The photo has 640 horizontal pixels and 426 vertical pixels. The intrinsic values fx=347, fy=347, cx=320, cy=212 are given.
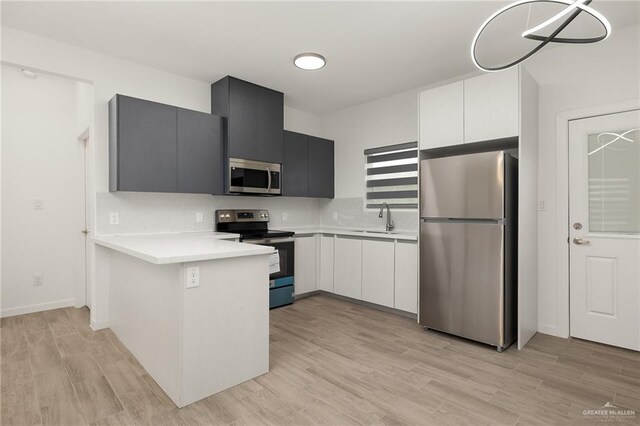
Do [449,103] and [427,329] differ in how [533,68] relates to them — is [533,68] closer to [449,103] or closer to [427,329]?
[449,103]

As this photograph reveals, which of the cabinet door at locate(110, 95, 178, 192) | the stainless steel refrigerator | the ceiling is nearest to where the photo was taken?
the ceiling

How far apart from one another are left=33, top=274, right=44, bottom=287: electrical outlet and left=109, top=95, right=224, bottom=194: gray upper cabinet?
1.63 metres

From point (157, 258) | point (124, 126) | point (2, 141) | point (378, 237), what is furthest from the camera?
point (378, 237)

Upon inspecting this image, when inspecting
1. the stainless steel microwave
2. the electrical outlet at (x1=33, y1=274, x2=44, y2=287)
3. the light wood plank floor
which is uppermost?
the stainless steel microwave

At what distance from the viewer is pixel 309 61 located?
3260mm

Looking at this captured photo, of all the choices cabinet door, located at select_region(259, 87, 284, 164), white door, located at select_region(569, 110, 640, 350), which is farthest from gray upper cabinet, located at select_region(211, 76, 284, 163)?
white door, located at select_region(569, 110, 640, 350)

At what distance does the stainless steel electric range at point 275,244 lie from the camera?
3977mm

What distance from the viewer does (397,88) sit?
414cm

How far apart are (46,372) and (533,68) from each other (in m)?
4.75

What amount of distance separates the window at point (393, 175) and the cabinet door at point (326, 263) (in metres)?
0.78

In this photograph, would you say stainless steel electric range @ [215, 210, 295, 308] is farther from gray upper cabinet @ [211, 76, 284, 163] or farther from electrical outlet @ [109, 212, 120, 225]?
electrical outlet @ [109, 212, 120, 225]

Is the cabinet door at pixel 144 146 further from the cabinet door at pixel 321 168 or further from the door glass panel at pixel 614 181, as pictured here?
the door glass panel at pixel 614 181

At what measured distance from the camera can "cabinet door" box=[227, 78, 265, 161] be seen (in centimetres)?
376

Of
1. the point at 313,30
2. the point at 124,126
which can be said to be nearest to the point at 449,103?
the point at 313,30
